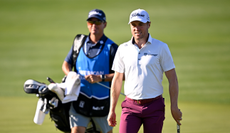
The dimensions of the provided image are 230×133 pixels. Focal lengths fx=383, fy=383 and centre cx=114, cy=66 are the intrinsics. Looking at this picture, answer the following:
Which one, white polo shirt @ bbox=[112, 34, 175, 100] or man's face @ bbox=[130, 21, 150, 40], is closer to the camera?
white polo shirt @ bbox=[112, 34, 175, 100]

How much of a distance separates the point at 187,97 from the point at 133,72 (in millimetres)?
9044

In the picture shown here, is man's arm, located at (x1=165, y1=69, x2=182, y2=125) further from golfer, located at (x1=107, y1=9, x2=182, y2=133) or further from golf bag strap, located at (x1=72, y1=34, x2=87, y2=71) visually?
golf bag strap, located at (x1=72, y1=34, x2=87, y2=71)

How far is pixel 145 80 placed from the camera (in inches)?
159

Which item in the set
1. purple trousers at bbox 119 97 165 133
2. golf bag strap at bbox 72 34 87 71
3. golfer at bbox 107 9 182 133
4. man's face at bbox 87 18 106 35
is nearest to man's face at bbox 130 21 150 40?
golfer at bbox 107 9 182 133

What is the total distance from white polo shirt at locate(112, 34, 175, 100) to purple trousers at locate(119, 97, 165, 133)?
10 centimetres

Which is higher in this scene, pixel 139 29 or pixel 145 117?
pixel 139 29

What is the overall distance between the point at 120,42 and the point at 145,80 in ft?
55.6

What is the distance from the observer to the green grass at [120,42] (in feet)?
30.3

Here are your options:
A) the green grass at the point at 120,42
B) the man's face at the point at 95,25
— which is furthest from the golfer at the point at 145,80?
the green grass at the point at 120,42

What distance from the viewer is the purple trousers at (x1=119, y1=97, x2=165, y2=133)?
405 centimetres

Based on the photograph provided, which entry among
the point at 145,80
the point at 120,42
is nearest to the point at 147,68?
the point at 145,80

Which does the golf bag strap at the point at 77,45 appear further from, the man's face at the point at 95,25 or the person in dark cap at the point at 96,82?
the man's face at the point at 95,25

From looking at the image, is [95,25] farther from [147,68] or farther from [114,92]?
[147,68]

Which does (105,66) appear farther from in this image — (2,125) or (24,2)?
(24,2)
